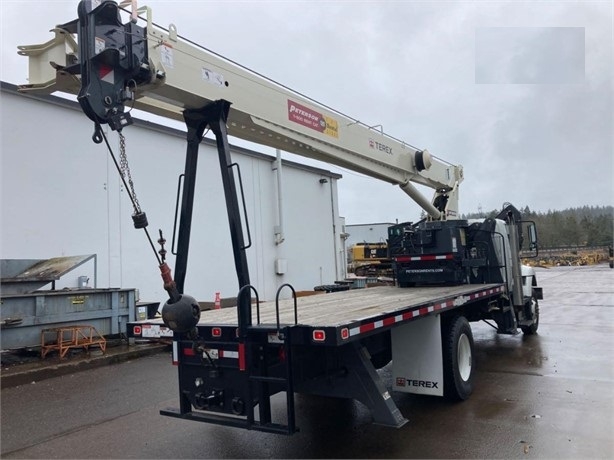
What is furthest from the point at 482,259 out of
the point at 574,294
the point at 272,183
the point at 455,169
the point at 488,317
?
the point at 574,294

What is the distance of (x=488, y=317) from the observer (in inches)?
328

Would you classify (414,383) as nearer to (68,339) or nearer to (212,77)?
(212,77)

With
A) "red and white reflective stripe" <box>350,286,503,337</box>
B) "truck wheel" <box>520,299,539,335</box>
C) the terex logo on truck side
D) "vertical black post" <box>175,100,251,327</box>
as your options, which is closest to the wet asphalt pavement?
the terex logo on truck side

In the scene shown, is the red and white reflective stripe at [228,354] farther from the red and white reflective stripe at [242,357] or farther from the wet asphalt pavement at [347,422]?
the wet asphalt pavement at [347,422]

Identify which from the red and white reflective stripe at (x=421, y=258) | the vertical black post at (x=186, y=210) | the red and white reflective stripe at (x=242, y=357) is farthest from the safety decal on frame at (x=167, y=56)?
the red and white reflective stripe at (x=421, y=258)

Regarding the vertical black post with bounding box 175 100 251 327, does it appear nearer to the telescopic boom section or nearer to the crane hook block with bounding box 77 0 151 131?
the telescopic boom section

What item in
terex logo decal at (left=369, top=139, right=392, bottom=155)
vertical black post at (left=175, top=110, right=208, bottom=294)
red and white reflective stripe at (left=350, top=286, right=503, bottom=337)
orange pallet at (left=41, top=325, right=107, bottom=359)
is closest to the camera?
red and white reflective stripe at (left=350, top=286, right=503, bottom=337)

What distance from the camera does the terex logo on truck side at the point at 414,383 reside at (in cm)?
534

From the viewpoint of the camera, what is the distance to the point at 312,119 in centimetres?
647

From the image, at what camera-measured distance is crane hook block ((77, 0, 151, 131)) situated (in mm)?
3760

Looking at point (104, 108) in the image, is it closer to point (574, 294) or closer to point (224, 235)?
point (224, 235)

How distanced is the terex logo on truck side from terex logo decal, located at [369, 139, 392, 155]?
12.7 feet

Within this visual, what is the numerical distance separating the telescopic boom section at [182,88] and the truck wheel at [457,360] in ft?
9.49

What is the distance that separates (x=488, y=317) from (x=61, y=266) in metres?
8.25
